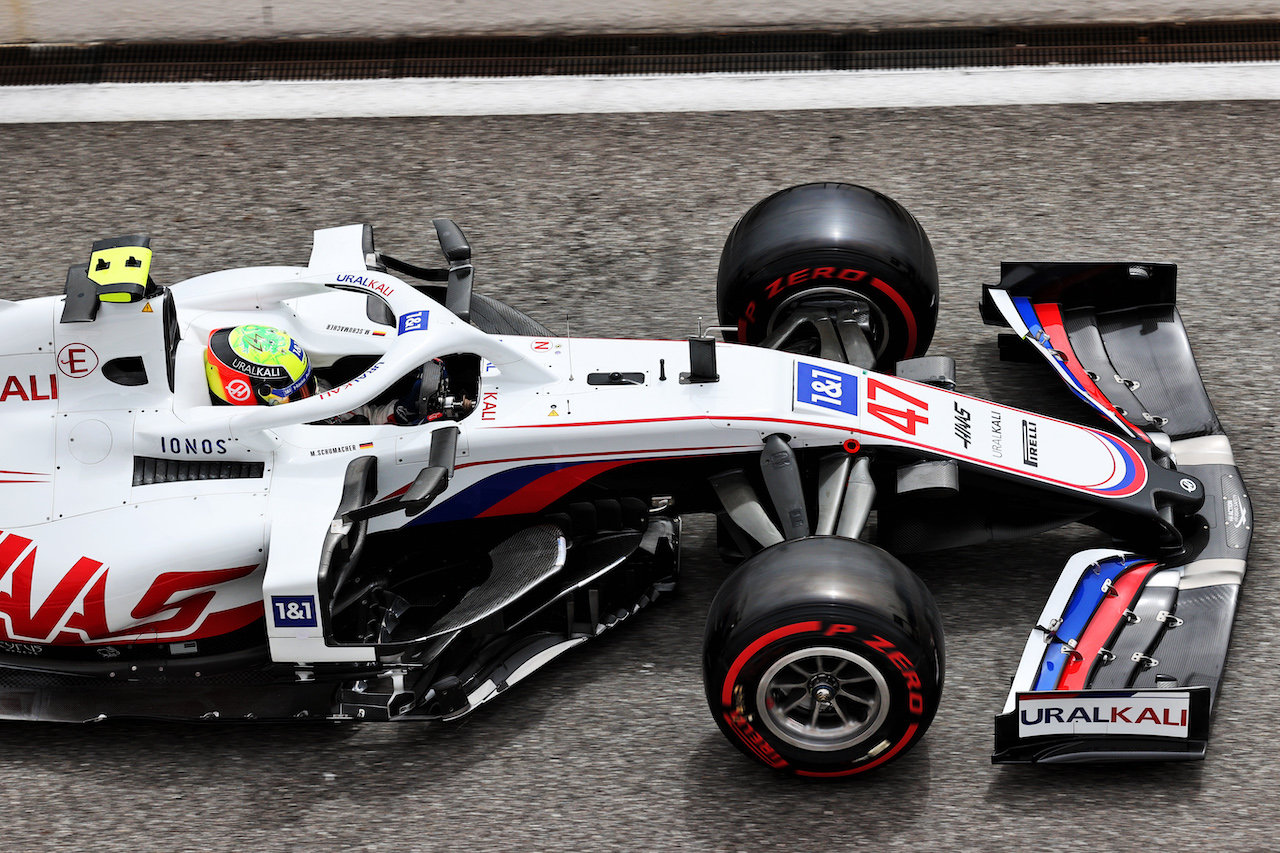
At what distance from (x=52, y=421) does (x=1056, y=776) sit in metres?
3.99

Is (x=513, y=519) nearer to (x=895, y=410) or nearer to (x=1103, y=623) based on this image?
(x=895, y=410)

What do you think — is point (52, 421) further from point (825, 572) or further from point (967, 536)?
point (967, 536)

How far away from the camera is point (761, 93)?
952 centimetres

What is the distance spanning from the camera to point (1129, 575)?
5.63 m

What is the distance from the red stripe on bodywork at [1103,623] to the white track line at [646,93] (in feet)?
14.8

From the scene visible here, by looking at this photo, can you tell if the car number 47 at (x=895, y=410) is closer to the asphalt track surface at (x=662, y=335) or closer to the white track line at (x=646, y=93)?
the asphalt track surface at (x=662, y=335)

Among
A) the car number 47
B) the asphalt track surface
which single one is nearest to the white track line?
the asphalt track surface

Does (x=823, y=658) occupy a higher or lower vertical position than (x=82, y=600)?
lower

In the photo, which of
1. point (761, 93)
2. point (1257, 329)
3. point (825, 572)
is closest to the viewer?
point (825, 572)

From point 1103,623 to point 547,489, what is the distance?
7.00ft

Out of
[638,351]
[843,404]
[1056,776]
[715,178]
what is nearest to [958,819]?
[1056,776]

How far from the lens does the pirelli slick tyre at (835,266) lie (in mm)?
6340

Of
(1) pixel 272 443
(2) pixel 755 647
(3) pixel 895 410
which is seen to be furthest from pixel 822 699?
(1) pixel 272 443

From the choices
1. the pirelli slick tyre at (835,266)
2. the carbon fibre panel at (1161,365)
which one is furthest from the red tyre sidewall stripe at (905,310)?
the carbon fibre panel at (1161,365)
